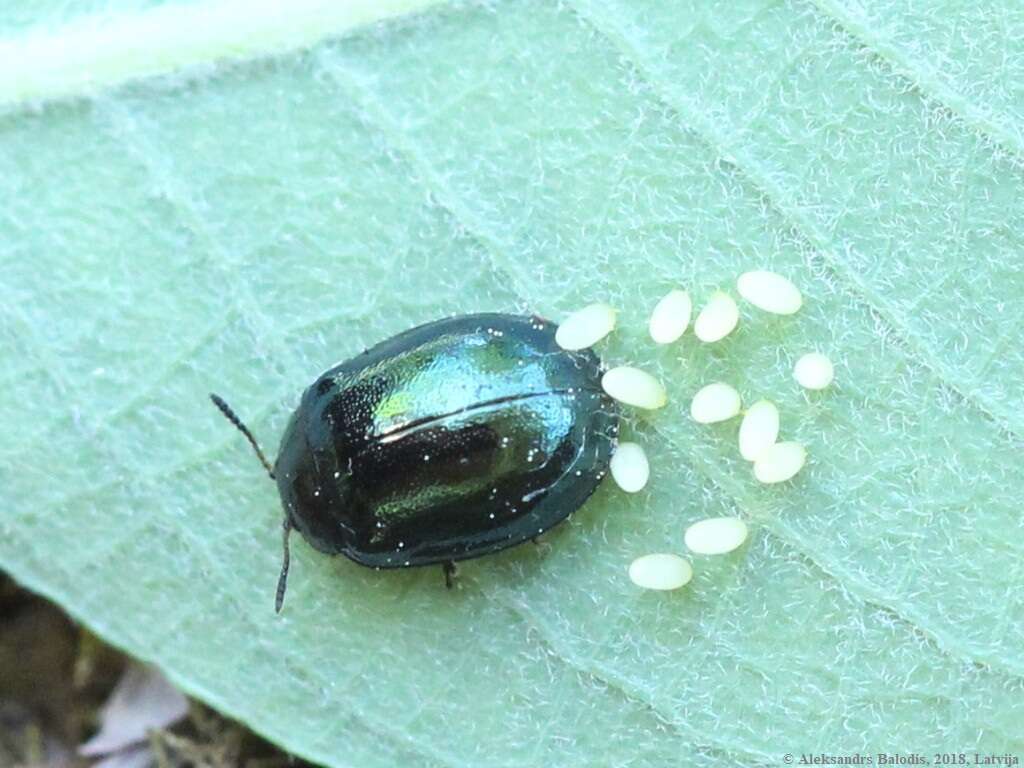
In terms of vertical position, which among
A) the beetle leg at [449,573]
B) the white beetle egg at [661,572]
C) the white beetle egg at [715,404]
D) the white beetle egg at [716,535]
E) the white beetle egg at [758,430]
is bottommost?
the beetle leg at [449,573]

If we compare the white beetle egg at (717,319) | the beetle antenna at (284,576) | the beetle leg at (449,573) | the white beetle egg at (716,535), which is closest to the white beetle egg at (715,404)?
the white beetle egg at (717,319)

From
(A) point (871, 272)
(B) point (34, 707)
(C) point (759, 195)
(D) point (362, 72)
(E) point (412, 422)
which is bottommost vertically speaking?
(B) point (34, 707)

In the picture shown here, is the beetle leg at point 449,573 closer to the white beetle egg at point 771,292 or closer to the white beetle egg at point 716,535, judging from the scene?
the white beetle egg at point 716,535

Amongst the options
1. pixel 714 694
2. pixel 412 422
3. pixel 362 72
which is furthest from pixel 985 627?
pixel 362 72

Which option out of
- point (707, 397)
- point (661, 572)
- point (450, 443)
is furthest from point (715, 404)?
point (450, 443)

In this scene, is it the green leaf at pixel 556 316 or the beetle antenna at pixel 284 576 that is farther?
the beetle antenna at pixel 284 576

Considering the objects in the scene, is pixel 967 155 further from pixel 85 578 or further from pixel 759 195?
pixel 85 578
